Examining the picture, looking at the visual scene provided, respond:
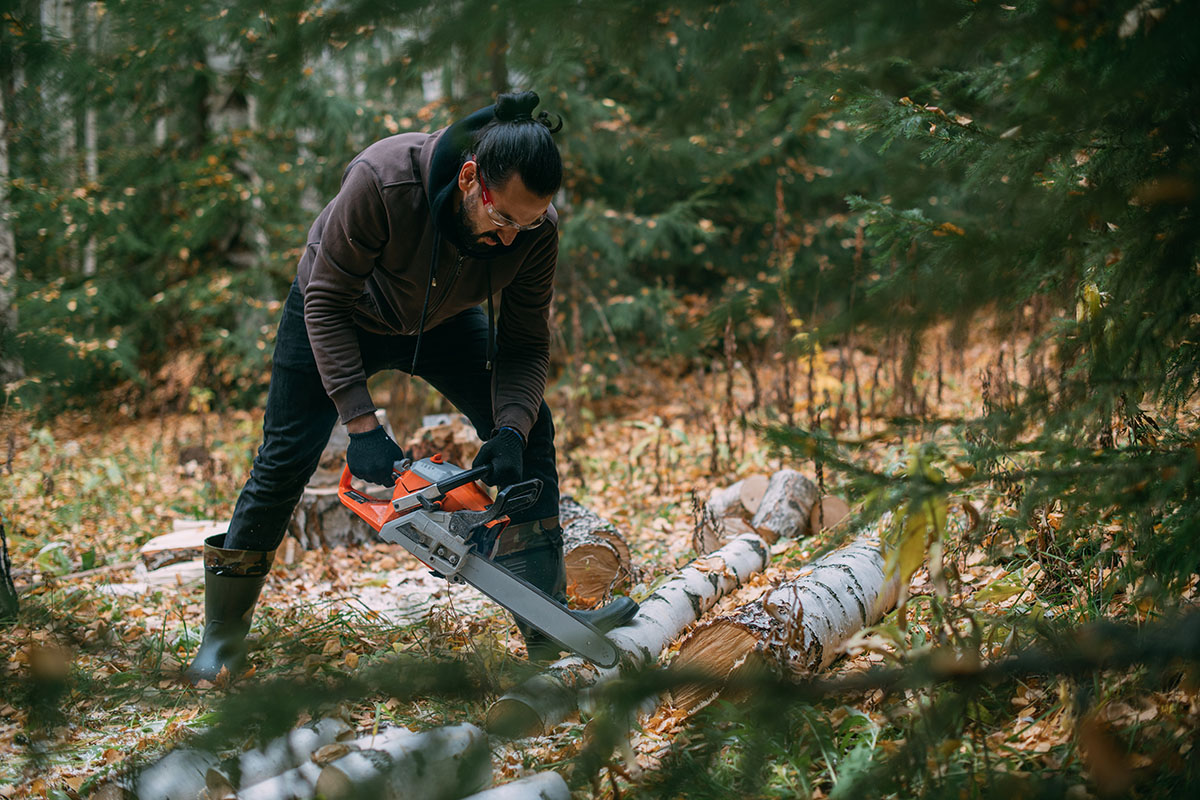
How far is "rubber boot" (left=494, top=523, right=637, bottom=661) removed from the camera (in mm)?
2664

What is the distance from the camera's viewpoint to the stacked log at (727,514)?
390 centimetres

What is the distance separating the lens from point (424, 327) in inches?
110

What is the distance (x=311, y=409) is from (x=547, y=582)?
966 millimetres

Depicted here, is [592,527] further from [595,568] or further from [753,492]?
[753,492]

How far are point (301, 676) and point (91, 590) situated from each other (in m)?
3.09

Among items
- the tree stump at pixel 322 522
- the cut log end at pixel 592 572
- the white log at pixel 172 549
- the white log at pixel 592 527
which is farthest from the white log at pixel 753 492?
the white log at pixel 172 549

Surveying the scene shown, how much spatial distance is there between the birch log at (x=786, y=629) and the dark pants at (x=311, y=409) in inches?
27.5

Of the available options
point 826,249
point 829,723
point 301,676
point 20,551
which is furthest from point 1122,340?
point 826,249

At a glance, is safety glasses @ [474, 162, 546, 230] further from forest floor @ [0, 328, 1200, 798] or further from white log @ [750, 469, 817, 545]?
white log @ [750, 469, 817, 545]

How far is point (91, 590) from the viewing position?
3.77m

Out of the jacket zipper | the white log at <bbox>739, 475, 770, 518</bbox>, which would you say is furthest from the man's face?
the white log at <bbox>739, 475, 770, 518</bbox>

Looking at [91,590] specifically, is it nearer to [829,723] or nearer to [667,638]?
[667,638]

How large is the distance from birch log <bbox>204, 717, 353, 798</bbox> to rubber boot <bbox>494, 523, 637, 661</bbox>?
695 mm

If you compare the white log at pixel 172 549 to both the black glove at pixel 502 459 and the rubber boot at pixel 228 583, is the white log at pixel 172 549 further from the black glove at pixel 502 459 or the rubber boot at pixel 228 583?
the black glove at pixel 502 459
